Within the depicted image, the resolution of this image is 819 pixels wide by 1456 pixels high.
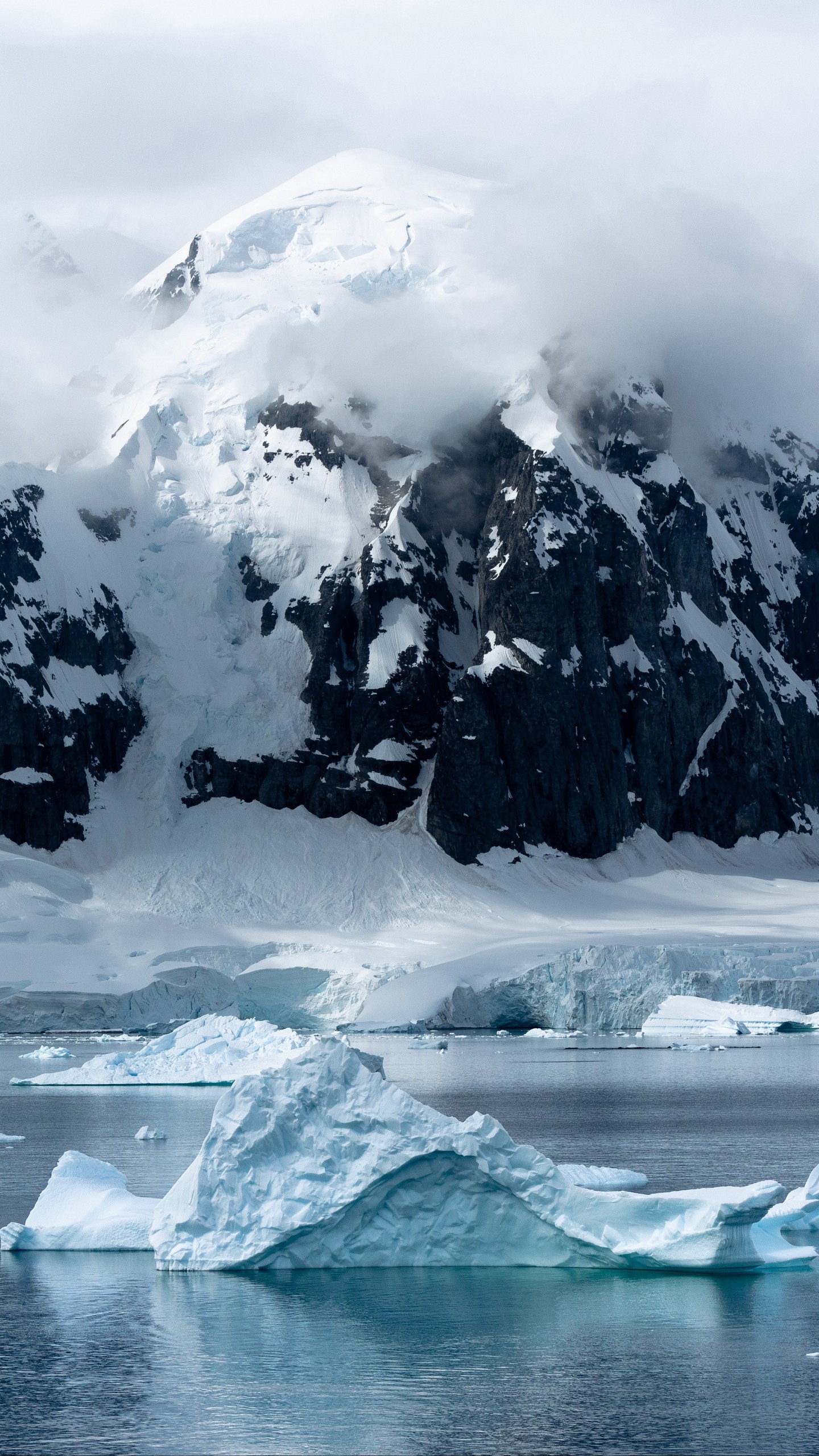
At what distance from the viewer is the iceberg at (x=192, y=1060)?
236ft

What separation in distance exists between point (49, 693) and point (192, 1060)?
74030 mm

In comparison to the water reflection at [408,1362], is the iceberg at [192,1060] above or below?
above

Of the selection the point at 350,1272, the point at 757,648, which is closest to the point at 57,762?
the point at 757,648

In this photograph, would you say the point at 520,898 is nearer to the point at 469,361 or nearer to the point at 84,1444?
the point at 469,361

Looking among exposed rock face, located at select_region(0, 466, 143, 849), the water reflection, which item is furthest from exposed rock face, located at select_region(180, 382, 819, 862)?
the water reflection

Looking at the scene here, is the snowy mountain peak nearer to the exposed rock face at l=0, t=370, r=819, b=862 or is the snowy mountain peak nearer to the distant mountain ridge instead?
the distant mountain ridge

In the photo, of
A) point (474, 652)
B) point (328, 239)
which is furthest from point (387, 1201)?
point (328, 239)

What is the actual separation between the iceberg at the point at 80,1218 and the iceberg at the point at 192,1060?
36541 mm

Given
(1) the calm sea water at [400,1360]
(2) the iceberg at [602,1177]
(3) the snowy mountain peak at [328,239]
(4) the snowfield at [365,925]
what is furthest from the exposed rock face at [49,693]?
(2) the iceberg at [602,1177]

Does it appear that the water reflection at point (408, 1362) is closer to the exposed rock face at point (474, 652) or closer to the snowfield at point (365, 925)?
the snowfield at point (365, 925)

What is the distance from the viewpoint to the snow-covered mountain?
481 ft

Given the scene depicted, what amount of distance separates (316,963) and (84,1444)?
95499 mm

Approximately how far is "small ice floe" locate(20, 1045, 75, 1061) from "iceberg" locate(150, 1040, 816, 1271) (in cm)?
5570

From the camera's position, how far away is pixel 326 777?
149m
